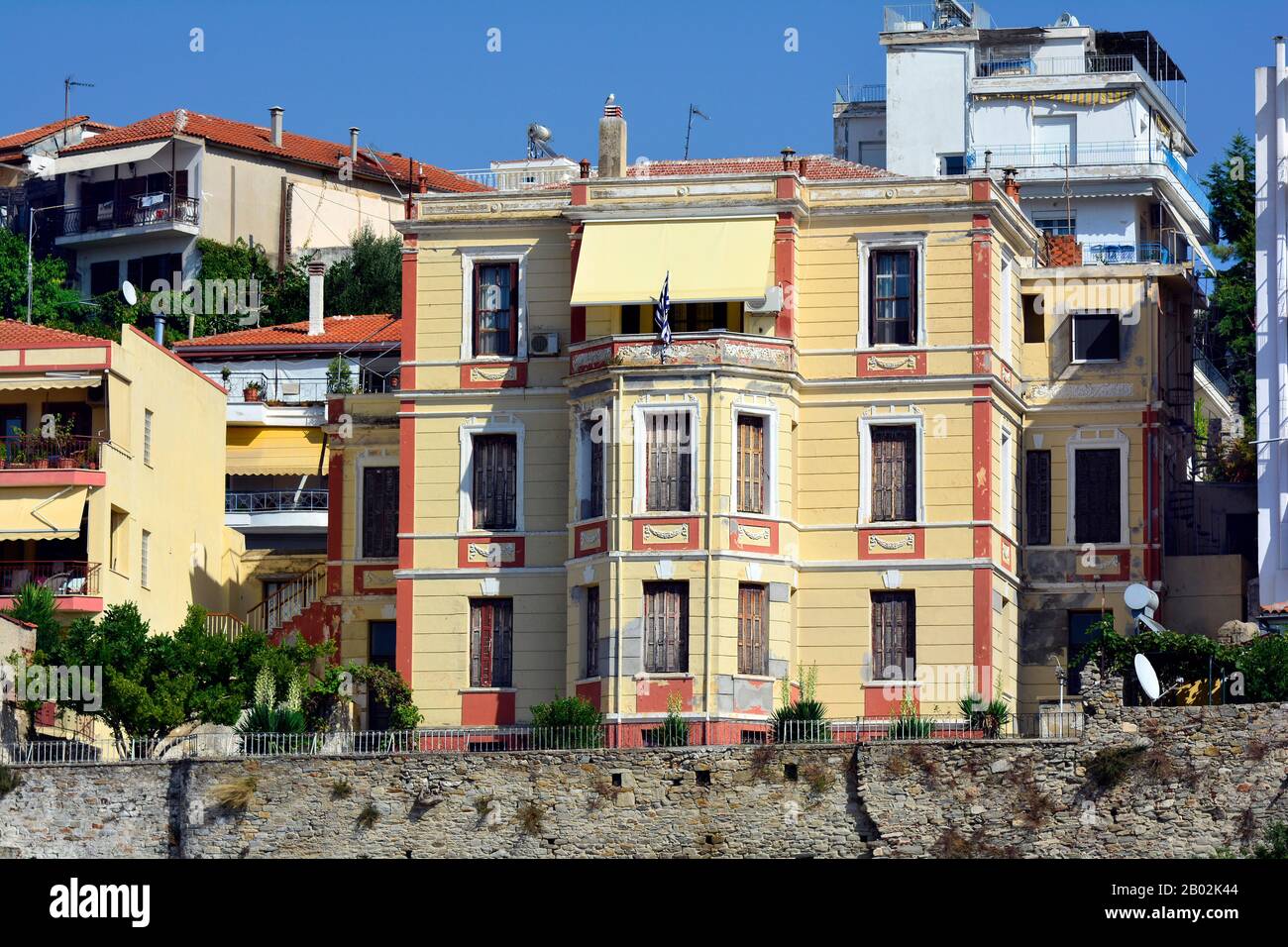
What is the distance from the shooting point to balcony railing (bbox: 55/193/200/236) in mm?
103375

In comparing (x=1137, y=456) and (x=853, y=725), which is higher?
(x=1137, y=456)

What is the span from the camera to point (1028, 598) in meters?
66.4

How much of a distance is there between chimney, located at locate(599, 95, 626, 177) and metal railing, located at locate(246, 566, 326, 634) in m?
11.3

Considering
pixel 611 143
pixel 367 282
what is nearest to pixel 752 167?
pixel 611 143

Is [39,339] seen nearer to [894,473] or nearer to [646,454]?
[646,454]

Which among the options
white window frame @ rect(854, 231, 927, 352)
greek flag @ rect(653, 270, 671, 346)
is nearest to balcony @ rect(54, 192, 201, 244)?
greek flag @ rect(653, 270, 671, 346)

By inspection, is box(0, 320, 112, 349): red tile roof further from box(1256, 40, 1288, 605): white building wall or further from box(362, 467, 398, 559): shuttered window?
box(1256, 40, 1288, 605): white building wall

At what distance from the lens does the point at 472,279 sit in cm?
6631

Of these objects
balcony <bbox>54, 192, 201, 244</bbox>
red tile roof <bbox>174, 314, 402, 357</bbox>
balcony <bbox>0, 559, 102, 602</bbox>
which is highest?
balcony <bbox>54, 192, 201, 244</bbox>

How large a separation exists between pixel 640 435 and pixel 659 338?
2015 mm

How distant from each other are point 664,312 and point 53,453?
47.1ft

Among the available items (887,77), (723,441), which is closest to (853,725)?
(723,441)

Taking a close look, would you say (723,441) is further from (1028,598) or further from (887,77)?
(887,77)

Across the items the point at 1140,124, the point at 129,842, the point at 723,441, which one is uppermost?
the point at 1140,124
